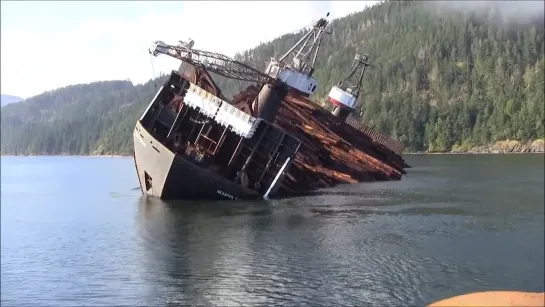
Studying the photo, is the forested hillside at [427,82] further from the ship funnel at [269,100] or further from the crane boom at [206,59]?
the crane boom at [206,59]

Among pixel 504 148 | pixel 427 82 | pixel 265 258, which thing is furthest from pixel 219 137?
pixel 427 82

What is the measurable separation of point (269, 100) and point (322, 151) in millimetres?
11458

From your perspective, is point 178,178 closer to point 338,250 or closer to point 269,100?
point 269,100

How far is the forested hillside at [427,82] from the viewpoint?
9112cm

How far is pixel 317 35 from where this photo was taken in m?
38.5

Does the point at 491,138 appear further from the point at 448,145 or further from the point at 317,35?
the point at 317,35

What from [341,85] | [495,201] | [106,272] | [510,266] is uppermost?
[341,85]

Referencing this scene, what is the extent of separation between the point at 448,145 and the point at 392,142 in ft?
129

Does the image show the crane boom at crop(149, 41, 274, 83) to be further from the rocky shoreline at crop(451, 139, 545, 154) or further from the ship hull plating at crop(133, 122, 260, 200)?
the rocky shoreline at crop(451, 139, 545, 154)

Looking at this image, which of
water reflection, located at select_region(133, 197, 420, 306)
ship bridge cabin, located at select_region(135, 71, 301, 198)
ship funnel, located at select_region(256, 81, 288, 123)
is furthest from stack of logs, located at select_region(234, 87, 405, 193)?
water reflection, located at select_region(133, 197, 420, 306)

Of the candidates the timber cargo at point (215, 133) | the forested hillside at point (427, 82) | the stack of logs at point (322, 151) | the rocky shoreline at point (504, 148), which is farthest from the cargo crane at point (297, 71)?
the rocky shoreline at point (504, 148)

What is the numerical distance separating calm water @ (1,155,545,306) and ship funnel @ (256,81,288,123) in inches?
206

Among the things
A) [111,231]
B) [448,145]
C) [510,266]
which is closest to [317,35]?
[111,231]

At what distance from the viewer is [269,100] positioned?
32688 millimetres
